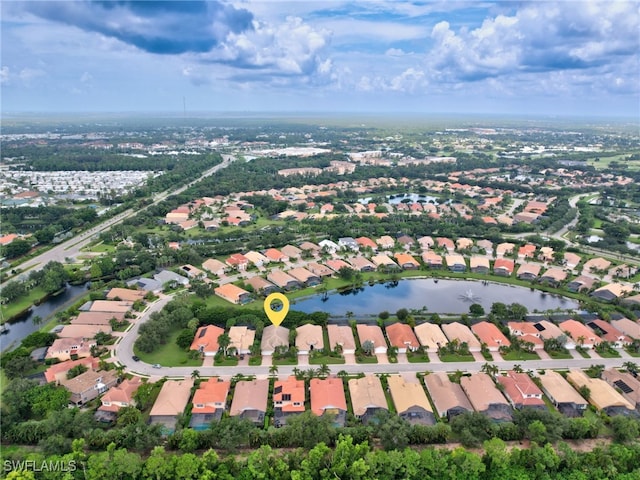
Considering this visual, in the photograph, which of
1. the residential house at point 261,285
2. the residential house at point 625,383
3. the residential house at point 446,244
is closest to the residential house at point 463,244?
the residential house at point 446,244

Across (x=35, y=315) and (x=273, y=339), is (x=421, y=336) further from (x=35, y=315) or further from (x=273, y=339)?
(x=35, y=315)

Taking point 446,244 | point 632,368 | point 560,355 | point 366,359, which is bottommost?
point 560,355

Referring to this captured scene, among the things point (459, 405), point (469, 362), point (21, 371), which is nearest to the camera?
point (459, 405)

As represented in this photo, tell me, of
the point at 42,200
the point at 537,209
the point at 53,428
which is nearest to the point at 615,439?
the point at 53,428

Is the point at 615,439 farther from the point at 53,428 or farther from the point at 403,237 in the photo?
the point at 403,237

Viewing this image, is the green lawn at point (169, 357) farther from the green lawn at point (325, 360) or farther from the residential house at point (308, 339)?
the green lawn at point (325, 360)

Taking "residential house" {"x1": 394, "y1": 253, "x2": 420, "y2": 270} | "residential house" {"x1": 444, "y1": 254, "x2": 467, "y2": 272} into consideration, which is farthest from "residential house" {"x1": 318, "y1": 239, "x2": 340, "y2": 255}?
"residential house" {"x1": 444, "y1": 254, "x2": 467, "y2": 272}

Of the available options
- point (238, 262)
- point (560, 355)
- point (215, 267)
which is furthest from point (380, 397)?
point (215, 267)
